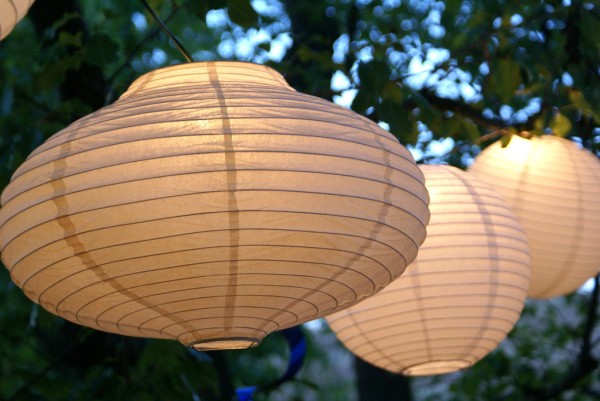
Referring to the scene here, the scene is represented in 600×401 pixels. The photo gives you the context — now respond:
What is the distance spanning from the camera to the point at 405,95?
2.96 metres

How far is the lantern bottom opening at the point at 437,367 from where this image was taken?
2484 mm

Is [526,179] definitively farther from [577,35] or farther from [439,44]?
[439,44]

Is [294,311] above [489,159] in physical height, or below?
above

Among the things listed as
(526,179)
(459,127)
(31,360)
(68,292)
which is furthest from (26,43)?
(68,292)

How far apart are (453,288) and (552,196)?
2.54ft

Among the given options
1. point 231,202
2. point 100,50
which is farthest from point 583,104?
point 231,202

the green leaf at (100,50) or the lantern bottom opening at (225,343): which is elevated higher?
the green leaf at (100,50)

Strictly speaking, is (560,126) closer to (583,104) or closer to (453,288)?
(583,104)

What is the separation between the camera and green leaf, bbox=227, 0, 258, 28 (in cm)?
257

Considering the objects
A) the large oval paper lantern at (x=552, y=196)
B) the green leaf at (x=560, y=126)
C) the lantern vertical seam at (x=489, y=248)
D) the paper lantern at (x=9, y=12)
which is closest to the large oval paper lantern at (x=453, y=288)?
the lantern vertical seam at (x=489, y=248)

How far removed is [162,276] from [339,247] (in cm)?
25

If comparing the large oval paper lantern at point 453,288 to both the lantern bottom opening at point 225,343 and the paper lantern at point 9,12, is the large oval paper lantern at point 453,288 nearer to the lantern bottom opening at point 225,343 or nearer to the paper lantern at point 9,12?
the lantern bottom opening at point 225,343

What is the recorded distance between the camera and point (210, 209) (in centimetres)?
142

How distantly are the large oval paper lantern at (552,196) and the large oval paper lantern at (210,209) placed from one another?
130 cm
